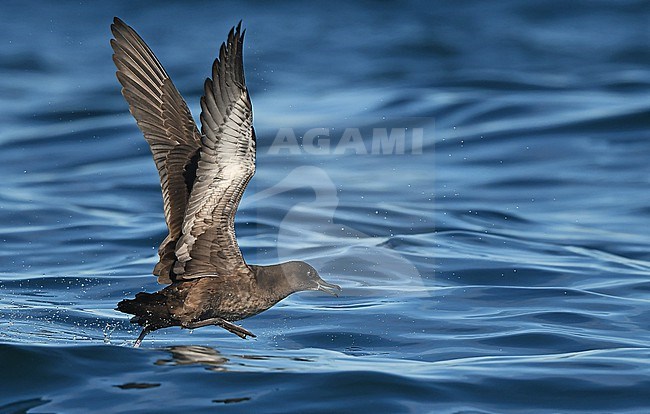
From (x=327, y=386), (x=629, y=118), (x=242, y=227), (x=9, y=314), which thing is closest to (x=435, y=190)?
(x=242, y=227)

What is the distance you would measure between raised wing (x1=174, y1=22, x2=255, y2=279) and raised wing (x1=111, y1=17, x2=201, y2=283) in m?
0.33

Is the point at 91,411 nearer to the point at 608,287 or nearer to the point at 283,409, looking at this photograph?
the point at 283,409

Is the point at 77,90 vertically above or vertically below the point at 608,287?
above

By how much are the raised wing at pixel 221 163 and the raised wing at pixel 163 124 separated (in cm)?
33

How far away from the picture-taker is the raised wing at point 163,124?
7.02 metres

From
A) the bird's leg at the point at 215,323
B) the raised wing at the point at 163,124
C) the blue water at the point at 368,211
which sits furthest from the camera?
the raised wing at the point at 163,124

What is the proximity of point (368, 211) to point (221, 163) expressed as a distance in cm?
647

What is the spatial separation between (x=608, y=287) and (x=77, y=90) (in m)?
10.8

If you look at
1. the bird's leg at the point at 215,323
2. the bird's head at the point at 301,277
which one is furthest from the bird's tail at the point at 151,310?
the bird's head at the point at 301,277

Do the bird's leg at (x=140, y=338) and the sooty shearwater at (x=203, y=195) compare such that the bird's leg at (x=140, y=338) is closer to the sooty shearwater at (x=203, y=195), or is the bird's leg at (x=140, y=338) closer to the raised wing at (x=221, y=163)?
the sooty shearwater at (x=203, y=195)

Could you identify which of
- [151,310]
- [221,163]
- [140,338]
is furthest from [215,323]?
[221,163]

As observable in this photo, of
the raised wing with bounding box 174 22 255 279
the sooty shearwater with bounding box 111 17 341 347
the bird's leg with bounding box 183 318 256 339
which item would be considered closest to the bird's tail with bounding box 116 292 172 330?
the sooty shearwater with bounding box 111 17 341 347

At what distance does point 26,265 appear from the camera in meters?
10.5

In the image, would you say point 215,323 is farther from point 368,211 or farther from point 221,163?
point 368,211
